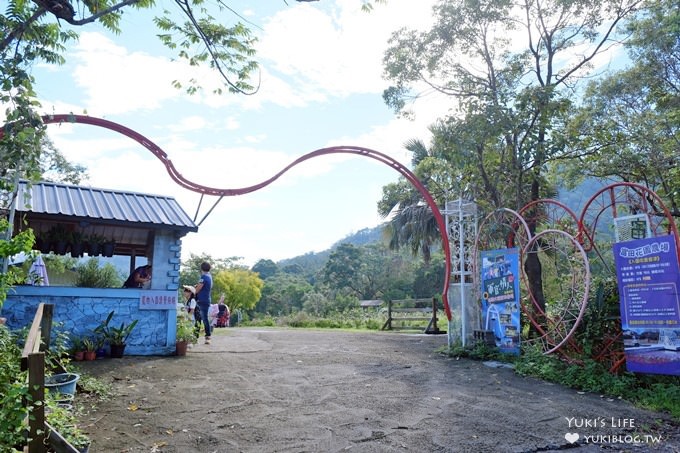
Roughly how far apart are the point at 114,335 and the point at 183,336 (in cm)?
128

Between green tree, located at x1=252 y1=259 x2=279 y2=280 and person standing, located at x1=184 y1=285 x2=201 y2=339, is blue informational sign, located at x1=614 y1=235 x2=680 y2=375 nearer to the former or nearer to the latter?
person standing, located at x1=184 y1=285 x2=201 y2=339

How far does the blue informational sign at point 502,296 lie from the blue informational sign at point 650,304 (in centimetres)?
225

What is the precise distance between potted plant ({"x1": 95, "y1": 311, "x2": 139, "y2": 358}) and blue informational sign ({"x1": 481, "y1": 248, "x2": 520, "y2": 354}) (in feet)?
22.3

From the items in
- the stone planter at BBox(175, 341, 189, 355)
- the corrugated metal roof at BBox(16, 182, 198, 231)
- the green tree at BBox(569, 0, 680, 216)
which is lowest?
the stone planter at BBox(175, 341, 189, 355)

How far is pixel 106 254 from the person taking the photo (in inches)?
397

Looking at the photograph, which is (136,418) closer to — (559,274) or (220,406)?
(220,406)

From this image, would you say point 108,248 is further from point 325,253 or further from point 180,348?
point 325,253

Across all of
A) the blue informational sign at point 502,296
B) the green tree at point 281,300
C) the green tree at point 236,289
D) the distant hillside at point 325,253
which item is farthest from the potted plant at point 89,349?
the distant hillside at point 325,253

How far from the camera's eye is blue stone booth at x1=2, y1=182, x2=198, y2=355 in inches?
321

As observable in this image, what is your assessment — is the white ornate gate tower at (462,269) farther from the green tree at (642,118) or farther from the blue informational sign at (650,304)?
→ the blue informational sign at (650,304)

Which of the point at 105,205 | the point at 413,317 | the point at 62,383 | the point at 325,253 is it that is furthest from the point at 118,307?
the point at 325,253

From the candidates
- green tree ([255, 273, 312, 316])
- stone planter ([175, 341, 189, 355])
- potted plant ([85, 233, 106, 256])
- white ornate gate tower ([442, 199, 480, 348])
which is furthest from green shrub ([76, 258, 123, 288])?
green tree ([255, 273, 312, 316])

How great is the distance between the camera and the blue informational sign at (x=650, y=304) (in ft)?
20.3

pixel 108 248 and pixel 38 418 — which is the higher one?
pixel 108 248
